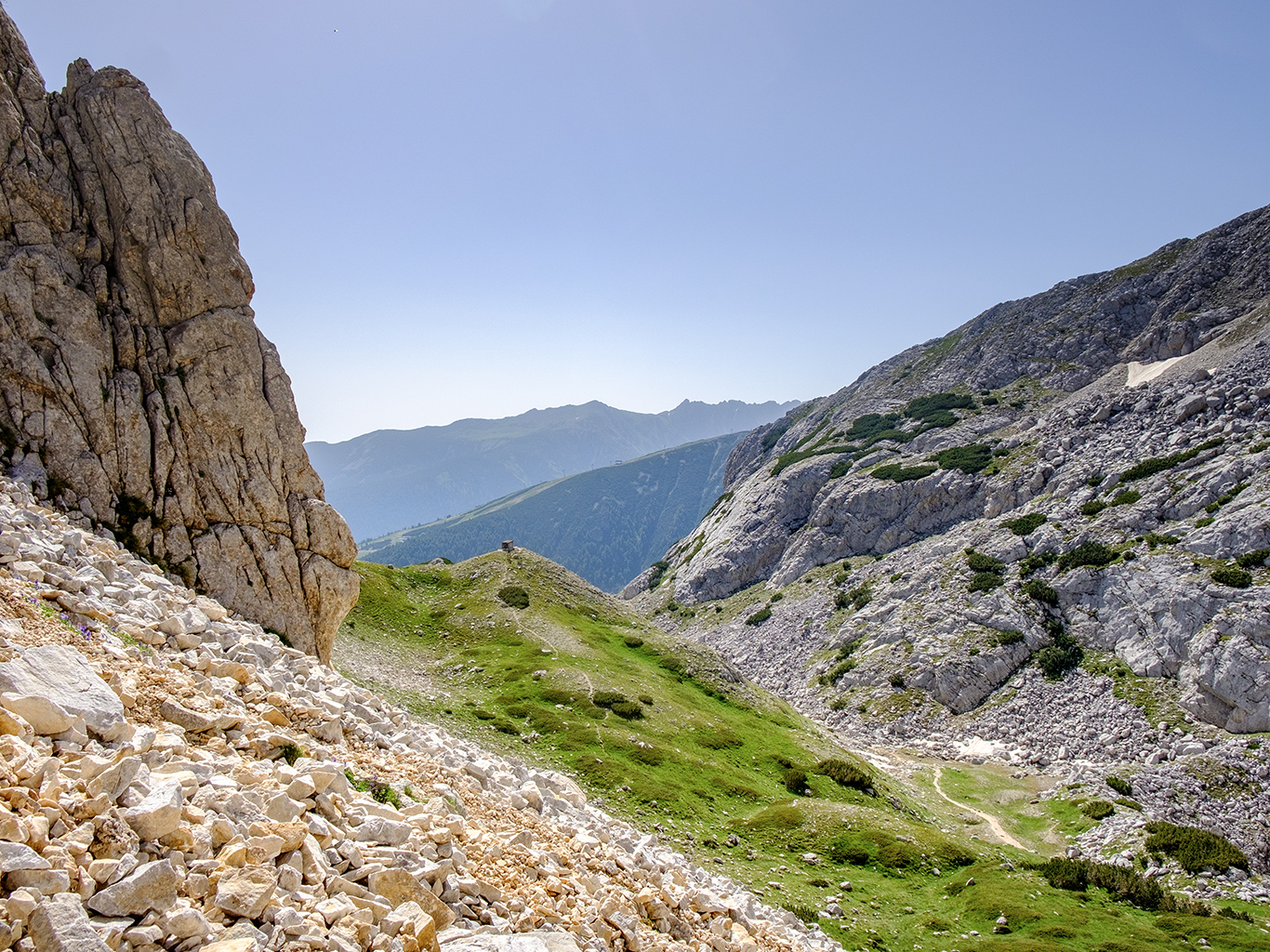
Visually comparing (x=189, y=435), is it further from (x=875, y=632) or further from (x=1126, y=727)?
(x=875, y=632)

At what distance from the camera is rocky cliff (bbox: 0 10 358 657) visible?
23141 millimetres

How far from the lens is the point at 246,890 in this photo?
8500 mm

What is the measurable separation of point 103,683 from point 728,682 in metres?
61.0

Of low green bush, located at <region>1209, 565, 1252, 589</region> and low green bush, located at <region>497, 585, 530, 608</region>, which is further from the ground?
low green bush, located at <region>1209, 565, 1252, 589</region>

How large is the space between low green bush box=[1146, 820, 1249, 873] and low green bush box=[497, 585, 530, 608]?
172 feet

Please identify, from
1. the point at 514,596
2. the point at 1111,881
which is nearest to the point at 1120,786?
the point at 1111,881

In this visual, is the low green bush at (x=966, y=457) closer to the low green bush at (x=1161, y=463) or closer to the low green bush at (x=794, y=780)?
the low green bush at (x=1161, y=463)

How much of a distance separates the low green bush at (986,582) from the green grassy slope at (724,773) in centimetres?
2879

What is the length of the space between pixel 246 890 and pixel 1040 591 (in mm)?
87796

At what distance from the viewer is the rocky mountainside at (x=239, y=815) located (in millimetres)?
7863

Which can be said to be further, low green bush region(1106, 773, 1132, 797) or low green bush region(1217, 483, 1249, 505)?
low green bush region(1217, 483, 1249, 505)

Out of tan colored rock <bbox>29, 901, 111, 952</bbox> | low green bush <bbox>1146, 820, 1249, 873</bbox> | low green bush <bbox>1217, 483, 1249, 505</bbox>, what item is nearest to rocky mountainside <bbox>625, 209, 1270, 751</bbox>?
low green bush <bbox>1217, 483, 1249, 505</bbox>

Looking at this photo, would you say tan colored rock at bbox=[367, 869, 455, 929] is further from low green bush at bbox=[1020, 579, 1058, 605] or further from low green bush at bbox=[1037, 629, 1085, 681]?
low green bush at bbox=[1020, 579, 1058, 605]

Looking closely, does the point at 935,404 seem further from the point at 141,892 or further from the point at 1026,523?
the point at 141,892
